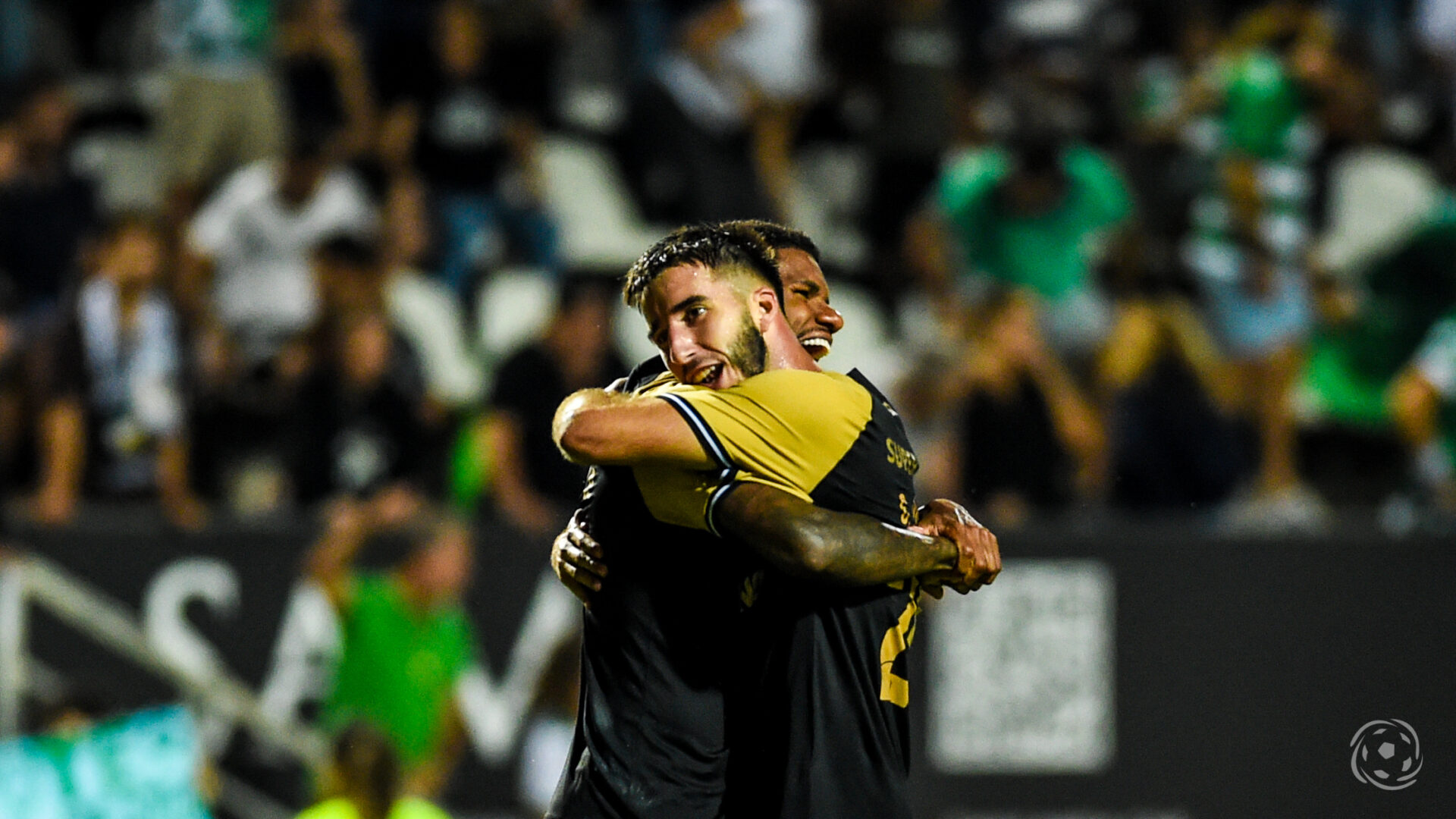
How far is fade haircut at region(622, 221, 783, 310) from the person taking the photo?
13.1 ft

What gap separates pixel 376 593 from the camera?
8820 millimetres

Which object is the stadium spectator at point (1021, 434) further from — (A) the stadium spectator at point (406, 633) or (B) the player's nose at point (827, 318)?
(B) the player's nose at point (827, 318)

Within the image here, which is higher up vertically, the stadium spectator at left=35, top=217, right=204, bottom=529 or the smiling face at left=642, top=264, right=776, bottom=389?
the stadium spectator at left=35, top=217, right=204, bottom=529

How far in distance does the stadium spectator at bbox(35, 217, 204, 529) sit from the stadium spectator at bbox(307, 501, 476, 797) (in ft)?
2.24

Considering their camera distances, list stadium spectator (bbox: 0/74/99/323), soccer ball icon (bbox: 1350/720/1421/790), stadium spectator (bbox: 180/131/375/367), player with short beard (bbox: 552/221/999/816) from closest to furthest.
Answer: player with short beard (bbox: 552/221/999/816) < soccer ball icon (bbox: 1350/720/1421/790) < stadium spectator (bbox: 180/131/375/367) < stadium spectator (bbox: 0/74/99/323)

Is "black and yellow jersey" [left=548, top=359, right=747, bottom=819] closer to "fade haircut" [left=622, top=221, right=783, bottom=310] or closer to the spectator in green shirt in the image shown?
"fade haircut" [left=622, top=221, right=783, bottom=310]

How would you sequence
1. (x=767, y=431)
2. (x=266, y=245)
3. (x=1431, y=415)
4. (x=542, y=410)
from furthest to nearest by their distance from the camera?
(x=266, y=245) → (x=1431, y=415) → (x=542, y=410) → (x=767, y=431)

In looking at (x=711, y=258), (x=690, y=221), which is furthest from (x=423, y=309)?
(x=711, y=258)

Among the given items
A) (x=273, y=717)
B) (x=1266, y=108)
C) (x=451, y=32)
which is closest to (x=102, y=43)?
A: (x=451, y=32)

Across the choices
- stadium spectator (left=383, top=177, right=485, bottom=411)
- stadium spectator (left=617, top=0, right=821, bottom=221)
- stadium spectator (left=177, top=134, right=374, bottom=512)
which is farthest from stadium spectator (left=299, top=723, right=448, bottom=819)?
stadium spectator (left=617, top=0, right=821, bottom=221)

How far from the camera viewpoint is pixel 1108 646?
8.65m

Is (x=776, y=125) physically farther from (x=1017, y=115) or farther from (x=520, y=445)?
(x=520, y=445)

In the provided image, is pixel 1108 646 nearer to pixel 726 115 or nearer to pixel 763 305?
pixel 726 115

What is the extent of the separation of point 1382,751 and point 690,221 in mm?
4235
